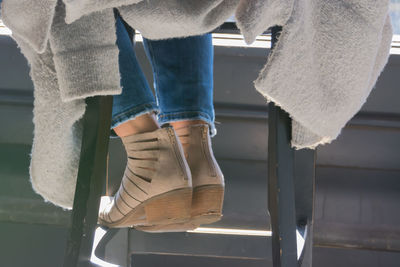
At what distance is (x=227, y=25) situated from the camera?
0.83 metres

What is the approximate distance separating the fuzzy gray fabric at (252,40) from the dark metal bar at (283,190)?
2 cm

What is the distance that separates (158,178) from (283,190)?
206mm

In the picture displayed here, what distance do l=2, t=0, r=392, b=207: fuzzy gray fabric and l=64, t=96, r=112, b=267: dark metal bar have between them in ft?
0.10

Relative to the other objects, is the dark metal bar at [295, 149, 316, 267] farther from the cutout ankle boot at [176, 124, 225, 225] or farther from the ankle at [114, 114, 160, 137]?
the ankle at [114, 114, 160, 137]

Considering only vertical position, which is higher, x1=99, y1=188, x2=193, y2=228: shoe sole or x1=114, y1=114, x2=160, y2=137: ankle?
x1=114, y1=114, x2=160, y2=137: ankle

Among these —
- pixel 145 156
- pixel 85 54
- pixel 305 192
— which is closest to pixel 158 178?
pixel 145 156

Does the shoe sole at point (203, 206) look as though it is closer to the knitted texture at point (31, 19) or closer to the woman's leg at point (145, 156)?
the woman's leg at point (145, 156)

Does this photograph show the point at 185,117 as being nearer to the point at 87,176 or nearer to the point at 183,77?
the point at 183,77

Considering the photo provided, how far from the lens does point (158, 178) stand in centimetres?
75

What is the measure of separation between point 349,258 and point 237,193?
389 mm

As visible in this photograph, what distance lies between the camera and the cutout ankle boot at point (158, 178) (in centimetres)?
75

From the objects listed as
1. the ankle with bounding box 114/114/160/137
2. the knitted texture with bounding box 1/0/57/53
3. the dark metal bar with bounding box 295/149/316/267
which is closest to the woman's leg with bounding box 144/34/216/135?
the ankle with bounding box 114/114/160/137

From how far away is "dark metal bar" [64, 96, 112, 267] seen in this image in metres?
0.62

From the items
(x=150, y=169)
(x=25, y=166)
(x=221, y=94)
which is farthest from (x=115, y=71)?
(x=25, y=166)
